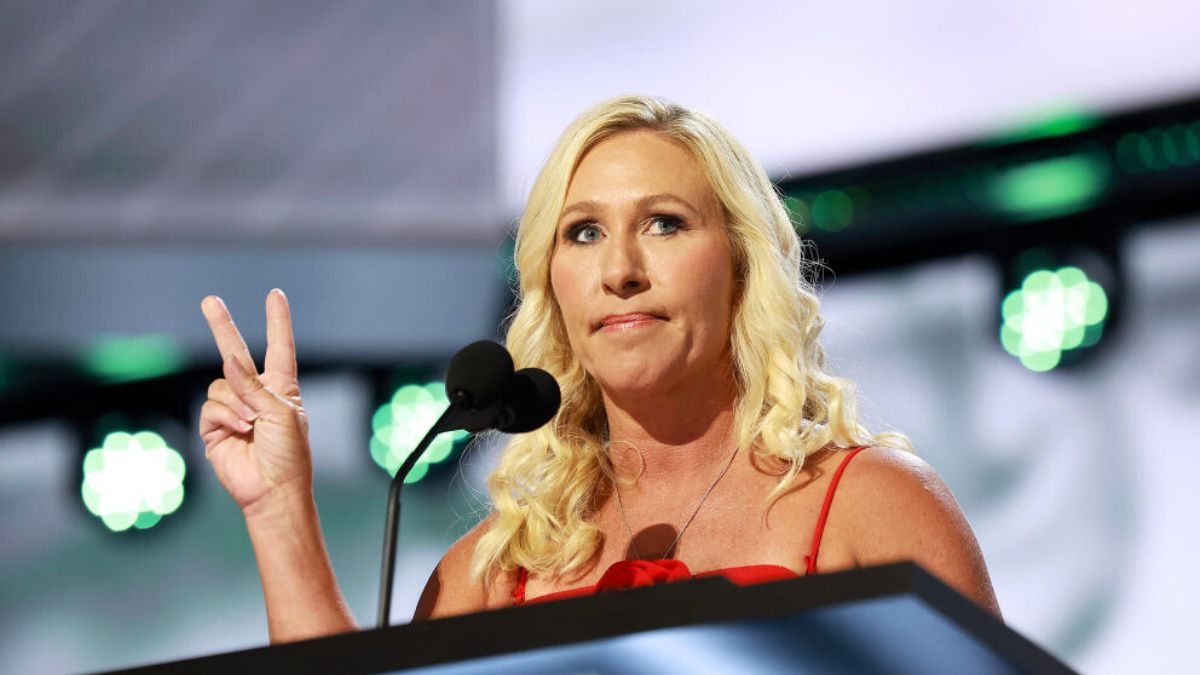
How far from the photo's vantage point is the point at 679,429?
247 cm

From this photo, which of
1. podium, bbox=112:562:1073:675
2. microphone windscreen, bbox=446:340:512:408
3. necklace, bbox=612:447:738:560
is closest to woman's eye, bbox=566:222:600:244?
necklace, bbox=612:447:738:560

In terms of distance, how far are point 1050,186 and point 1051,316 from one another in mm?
419

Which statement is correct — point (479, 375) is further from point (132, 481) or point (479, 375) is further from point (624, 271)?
point (132, 481)

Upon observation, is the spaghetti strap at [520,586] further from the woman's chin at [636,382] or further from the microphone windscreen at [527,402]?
the microphone windscreen at [527,402]

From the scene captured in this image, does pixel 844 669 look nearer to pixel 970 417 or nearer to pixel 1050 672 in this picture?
pixel 1050 672

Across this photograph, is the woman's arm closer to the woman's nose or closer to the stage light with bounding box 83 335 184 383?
the woman's nose

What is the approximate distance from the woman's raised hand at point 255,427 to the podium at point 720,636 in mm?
746

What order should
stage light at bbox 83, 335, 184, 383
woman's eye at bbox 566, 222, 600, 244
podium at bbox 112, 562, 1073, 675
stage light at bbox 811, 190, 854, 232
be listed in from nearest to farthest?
podium at bbox 112, 562, 1073, 675 → woman's eye at bbox 566, 222, 600, 244 → stage light at bbox 811, 190, 854, 232 → stage light at bbox 83, 335, 184, 383

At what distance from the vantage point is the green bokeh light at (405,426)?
506 cm

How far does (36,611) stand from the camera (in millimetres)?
5648

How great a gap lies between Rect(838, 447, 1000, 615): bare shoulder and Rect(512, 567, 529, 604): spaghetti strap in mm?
480

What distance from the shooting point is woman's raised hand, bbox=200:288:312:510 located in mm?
2232

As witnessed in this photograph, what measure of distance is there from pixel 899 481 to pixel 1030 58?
8.01ft

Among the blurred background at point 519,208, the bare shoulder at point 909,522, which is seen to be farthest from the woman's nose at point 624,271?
the blurred background at point 519,208
